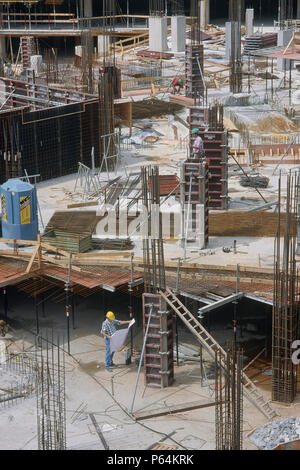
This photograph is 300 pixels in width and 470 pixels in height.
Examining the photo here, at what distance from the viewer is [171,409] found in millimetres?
19828

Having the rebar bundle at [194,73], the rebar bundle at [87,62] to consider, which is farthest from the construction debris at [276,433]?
the rebar bundle at [87,62]

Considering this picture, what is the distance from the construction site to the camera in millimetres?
19328

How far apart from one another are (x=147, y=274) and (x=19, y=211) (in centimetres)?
588

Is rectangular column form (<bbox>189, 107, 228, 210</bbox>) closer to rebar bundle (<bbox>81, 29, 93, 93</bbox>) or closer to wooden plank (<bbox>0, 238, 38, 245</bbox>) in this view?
wooden plank (<bbox>0, 238, 38, 245</bbox>)

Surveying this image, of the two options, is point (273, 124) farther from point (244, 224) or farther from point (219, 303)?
point (219, 303)

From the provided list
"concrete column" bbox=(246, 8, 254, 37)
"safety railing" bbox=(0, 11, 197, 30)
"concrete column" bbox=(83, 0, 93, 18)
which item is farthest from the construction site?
"concrete column" bbox=(83, 0, 93, 18)

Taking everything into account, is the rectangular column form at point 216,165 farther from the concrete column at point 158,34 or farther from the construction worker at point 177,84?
the concrete column at point 158,34

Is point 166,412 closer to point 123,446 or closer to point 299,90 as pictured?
point 123,446

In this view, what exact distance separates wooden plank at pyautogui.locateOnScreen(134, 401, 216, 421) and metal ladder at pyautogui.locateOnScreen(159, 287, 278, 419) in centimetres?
97

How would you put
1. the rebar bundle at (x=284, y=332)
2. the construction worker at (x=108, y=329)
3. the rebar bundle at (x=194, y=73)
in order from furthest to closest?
the rebar bundle at (x=194, y=73) → the construction worker at (x=108, y=329) → the rebar bundle at (x=284, y=332)

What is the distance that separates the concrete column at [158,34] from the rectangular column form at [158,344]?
34819 mm

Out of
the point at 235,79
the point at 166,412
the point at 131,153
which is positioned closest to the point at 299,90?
the point at 235,79

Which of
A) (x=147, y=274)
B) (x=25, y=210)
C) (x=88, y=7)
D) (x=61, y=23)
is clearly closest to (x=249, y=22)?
(x=88, y=7)

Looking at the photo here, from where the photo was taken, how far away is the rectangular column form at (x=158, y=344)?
20.5 m
